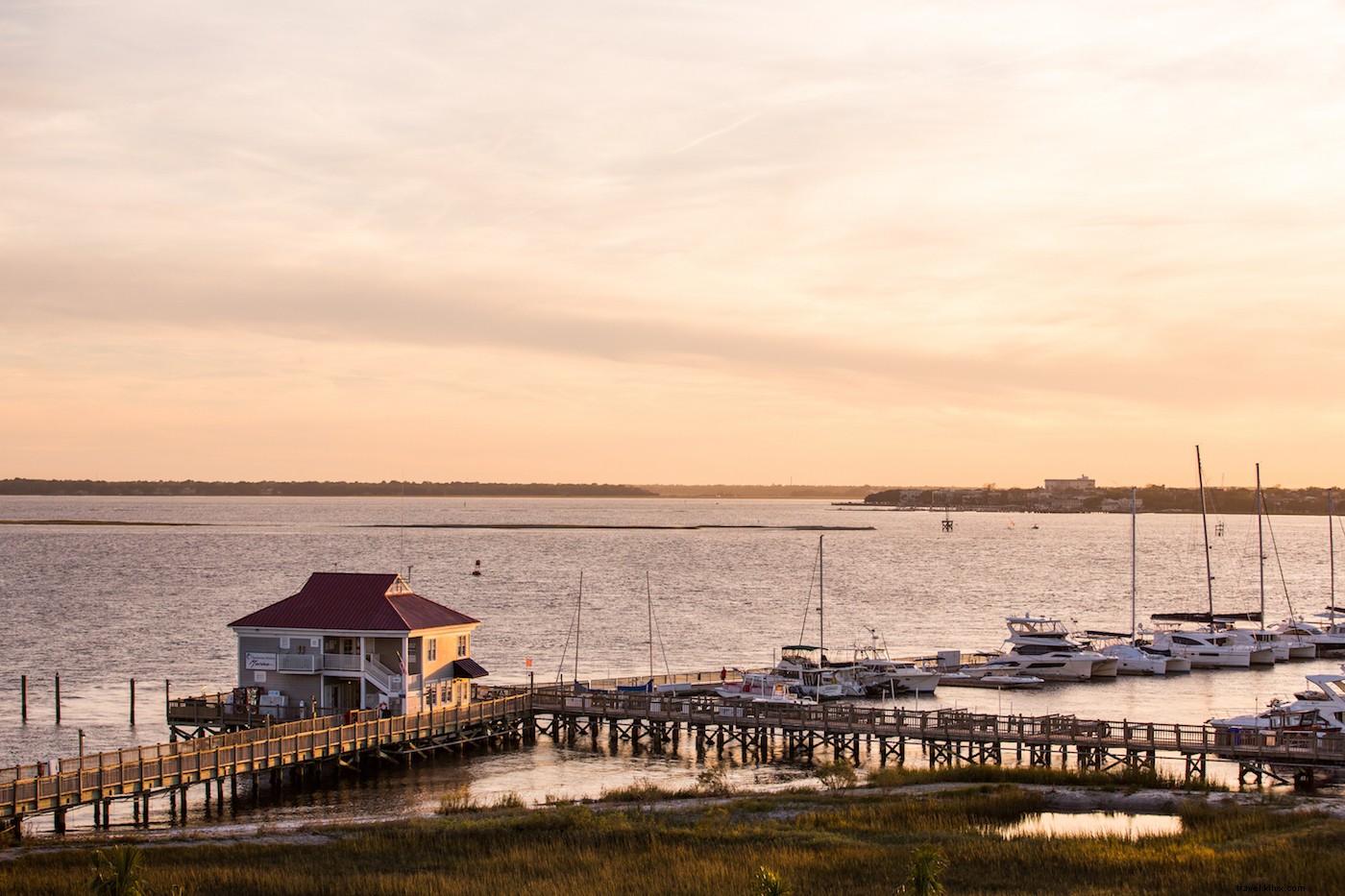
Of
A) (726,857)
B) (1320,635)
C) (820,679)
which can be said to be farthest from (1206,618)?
(726,857)

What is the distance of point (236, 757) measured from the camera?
45094 mm

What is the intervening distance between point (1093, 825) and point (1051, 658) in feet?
145

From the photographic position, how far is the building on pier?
5397cm

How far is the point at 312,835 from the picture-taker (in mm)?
38219

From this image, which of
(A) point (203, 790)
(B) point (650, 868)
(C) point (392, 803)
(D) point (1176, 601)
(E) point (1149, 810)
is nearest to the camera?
(B) point (650, 868)

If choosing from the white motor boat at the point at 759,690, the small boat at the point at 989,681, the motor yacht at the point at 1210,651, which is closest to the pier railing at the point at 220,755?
the white motor boat at the point at 759,690

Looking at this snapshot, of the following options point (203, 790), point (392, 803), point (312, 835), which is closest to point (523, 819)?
point (312, 835)

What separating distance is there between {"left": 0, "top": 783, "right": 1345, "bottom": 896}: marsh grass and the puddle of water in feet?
2.14

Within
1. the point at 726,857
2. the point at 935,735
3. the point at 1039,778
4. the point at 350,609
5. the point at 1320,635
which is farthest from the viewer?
the point at 1320,635

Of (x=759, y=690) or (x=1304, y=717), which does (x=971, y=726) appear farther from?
(x=759, y=690)

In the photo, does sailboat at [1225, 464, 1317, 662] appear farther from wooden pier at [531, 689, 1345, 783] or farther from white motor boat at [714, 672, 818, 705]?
wooden pier at [531, 689, 1345, 783]

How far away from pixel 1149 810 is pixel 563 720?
29.2 m

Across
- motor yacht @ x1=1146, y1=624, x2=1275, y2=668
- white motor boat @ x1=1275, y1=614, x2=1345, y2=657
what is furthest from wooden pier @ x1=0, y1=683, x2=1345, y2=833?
white motor boat @ x1=1275, y1=614, x2=1345, y2=657

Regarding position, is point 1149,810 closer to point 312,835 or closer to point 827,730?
point 827,730
